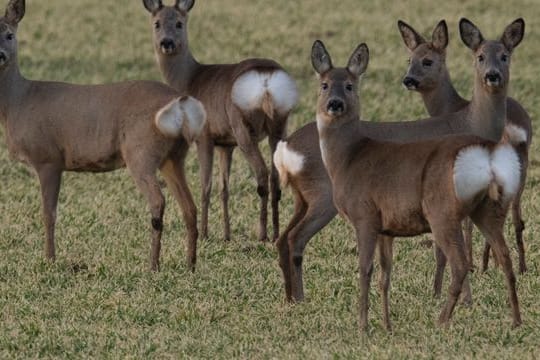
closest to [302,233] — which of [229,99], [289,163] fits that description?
[289,163]

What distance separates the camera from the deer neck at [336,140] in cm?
771

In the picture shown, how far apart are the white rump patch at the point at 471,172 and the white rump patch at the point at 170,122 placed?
Answer: 278 cm

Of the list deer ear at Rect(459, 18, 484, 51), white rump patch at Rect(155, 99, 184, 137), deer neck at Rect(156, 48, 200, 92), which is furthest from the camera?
deer neck at Rect(156, 48, 200, 92)

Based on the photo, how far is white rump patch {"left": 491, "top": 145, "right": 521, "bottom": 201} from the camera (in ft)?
21.9

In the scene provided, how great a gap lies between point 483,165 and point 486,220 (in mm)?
485

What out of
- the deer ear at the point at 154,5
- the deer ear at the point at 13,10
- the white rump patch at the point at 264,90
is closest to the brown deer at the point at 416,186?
the white rump patch at the point at 264,90

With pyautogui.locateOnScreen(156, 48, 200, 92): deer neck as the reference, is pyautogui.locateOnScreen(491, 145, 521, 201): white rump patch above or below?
above

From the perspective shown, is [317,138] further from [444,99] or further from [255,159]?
[255,159]

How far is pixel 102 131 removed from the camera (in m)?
9.47

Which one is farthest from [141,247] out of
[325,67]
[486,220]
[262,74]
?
[486,220]

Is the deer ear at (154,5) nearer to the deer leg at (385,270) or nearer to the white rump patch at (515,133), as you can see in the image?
the white rump patch at (515,133)

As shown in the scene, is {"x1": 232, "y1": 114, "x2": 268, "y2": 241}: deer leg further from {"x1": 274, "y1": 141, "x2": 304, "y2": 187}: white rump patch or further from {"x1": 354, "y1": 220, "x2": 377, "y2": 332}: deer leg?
{"x1": 354, "y1": 220, "x2": 377, "y2": 332}: deer leg

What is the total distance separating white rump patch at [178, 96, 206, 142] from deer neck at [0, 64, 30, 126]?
1.53m

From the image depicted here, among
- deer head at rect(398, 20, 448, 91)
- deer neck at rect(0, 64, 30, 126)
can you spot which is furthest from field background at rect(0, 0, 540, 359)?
deer head at rect(398, 20, 448, 91)
